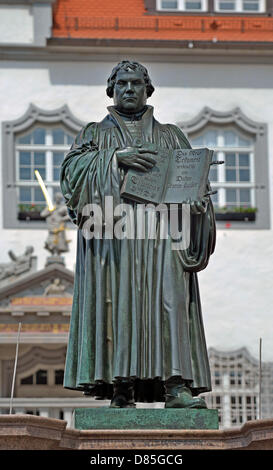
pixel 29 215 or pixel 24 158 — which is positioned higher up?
pixel 24 158

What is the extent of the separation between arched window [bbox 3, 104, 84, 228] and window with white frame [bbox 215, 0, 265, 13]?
3451mm

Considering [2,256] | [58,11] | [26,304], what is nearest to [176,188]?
[26,304]

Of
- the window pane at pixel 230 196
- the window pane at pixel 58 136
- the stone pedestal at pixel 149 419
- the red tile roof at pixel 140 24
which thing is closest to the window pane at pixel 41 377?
the window pane at pixel 58 136

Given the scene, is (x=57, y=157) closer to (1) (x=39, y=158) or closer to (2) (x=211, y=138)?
(1) (x=39, y=158)

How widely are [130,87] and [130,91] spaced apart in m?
0.02

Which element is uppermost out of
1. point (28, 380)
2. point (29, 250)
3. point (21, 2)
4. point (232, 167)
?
point (21, 2)

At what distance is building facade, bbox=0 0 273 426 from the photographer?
25.5m

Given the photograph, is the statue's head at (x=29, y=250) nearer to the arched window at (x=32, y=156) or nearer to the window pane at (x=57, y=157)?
the arched window at (x=32, y=156)

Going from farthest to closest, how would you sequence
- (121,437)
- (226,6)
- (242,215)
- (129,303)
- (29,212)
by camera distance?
(226,6) < (242,215) < (29,212) < (129,303) < (121,437)

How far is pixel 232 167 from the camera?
1038 inches

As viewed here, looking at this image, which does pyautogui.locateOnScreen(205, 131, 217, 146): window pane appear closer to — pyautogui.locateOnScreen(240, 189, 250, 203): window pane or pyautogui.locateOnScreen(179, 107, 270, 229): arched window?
pyautogui.locateOnScreen(179, 107, 270, 229): arched window

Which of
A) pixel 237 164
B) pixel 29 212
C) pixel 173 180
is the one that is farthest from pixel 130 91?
pixel 237 164

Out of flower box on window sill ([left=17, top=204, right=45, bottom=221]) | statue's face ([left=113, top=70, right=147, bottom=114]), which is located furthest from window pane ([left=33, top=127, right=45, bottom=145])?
statue's face ([left=113, top=70, right=147, bottom=114])

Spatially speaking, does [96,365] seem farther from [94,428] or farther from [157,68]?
[157,68]
